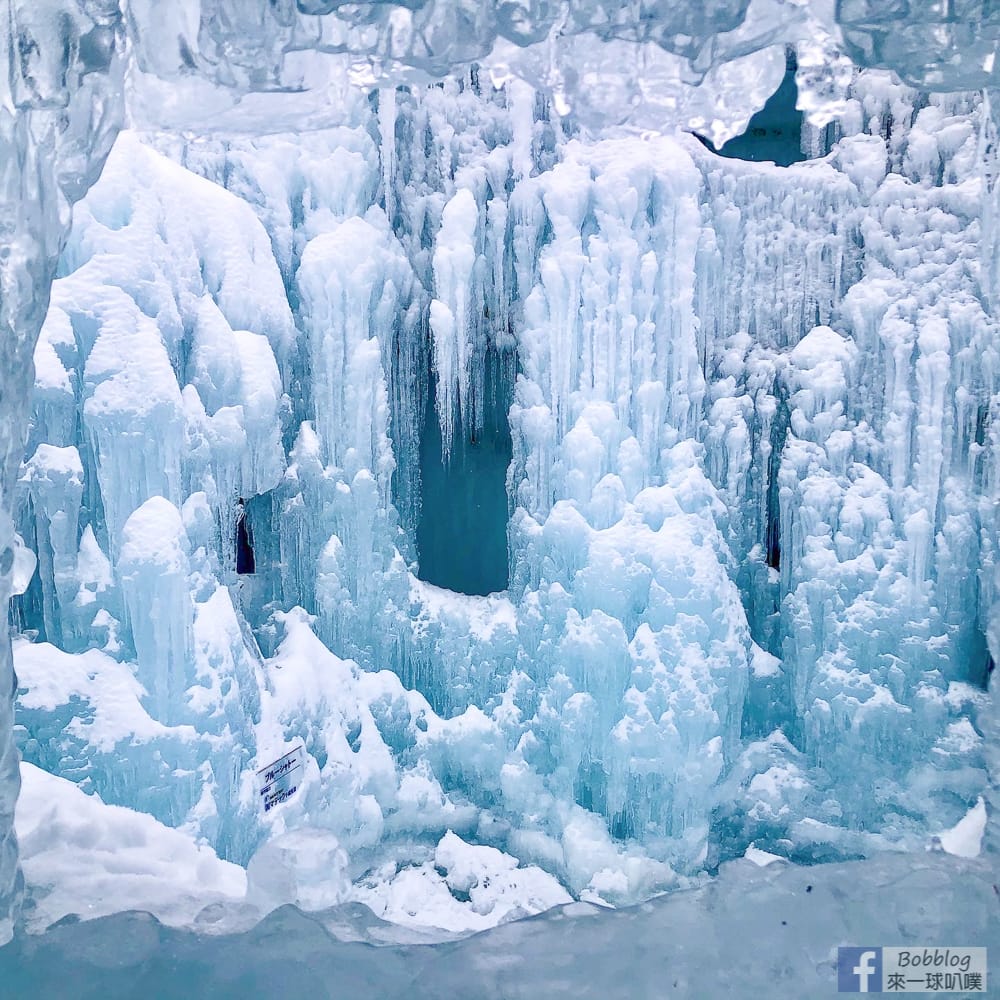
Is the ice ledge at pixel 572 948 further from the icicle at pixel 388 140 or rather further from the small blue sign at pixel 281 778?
the icicle at pixel 388 140

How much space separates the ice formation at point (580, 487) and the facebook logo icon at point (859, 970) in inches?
98.3

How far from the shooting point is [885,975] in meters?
1.84

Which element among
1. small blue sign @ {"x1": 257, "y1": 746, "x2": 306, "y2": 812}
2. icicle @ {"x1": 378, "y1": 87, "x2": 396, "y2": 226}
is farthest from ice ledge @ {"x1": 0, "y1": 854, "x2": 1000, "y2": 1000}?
icicle @ {"x1": 378, "y1": 87, "x2": 396, "y2": 226}

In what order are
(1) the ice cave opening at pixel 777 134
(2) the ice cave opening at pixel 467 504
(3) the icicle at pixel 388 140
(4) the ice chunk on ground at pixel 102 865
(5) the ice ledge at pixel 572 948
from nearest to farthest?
1. (5) the ice ledge at pixel 572 948
2. (4) the ice chunk on ground at pixel 102 865
3. (3) the icicle at pixel 388 140
4. (1) the ice cave opening at pixel 777 134
5. (2) the ice cave opening at pixel 467 504

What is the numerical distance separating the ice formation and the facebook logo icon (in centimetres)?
250

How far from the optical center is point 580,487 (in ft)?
15.4

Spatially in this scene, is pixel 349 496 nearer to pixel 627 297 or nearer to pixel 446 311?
pixel 446 311

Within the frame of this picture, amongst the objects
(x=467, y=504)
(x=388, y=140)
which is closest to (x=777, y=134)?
(x=388, y=140)

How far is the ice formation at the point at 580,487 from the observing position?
4.20 meters

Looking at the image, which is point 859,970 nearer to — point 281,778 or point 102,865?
point 102,865

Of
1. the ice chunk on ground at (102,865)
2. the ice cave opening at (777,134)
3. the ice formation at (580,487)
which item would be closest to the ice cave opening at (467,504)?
the ice formation at (580,487)

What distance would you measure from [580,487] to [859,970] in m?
3.03

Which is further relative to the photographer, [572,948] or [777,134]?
[777,134]

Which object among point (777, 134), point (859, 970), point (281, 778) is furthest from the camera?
point (777, 134)
